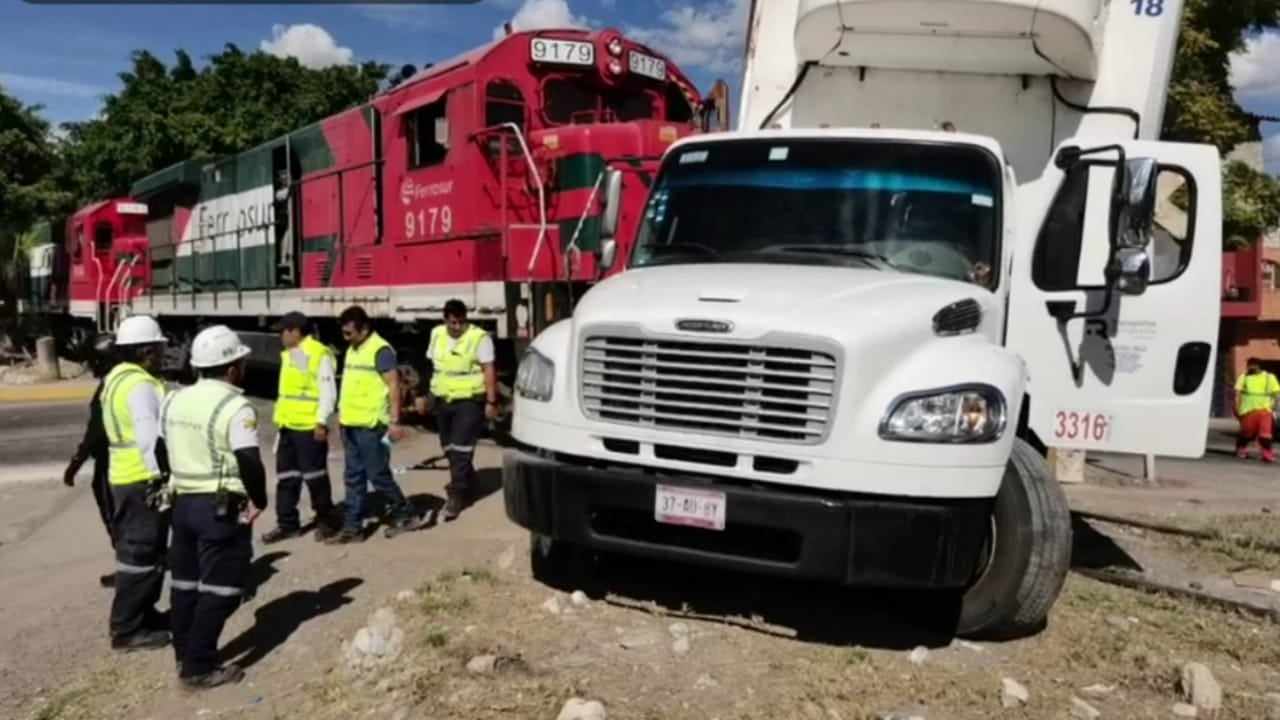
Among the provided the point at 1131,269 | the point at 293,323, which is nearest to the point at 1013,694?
the point at 1131,269

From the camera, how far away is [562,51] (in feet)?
35.2

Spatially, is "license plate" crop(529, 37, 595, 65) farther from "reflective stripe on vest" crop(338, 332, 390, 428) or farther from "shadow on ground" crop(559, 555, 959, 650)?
"shadow on ground" crop(559, 555, 959, 650)

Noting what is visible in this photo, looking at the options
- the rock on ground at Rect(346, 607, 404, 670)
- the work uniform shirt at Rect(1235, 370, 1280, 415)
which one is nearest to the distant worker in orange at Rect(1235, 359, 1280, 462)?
the work uniform shirt at Rect(1235, 370, 1280, 415)

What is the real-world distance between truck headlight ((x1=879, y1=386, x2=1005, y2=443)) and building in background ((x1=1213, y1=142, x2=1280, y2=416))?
2416 centimetres

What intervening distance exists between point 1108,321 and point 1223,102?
16.6 m

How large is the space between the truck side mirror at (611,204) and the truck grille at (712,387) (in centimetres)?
170

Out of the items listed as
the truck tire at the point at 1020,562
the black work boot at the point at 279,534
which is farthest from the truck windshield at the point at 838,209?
the black work boot at the point at 279,534

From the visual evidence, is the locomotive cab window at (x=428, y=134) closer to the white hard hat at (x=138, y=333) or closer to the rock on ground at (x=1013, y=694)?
the white hard hat at (x=138, y=333)

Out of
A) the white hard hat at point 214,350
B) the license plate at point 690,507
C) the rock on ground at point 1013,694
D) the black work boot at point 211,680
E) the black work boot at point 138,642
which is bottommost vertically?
the black work boot at point 138,642

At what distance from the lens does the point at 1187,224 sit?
560 cm

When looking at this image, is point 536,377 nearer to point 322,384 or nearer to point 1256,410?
point 322,384

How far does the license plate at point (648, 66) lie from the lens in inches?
437

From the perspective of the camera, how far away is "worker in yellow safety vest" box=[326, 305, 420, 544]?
731 cm

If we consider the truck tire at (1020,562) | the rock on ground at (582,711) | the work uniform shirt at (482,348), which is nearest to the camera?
the rock on ground at (582,711)
